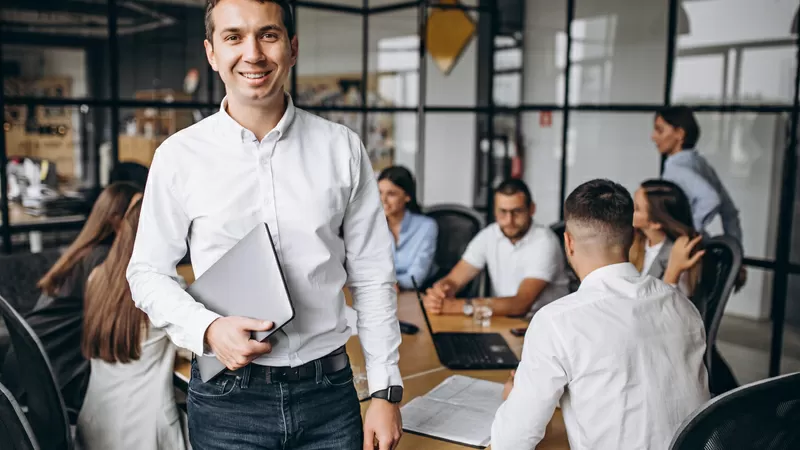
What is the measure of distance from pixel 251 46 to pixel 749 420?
109 cm

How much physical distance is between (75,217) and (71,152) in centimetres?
36

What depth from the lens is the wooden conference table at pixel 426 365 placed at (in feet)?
5.74

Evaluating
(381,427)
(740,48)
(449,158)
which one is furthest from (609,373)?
(449,158)

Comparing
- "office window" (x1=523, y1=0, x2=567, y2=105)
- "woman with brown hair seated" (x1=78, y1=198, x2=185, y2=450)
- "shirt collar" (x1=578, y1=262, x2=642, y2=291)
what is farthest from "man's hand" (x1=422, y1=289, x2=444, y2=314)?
"office window" (x1=523, y1=0, x2=567, y2=105)

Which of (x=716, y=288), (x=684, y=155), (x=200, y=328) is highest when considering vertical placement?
(x=684, y=155)

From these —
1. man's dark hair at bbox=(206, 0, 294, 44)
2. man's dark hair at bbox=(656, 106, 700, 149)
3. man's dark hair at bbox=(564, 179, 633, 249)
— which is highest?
man's dark hair at bbox=(206, 0, 294, 44)

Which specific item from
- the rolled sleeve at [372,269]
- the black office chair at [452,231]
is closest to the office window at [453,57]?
the black office chair at [452,231]

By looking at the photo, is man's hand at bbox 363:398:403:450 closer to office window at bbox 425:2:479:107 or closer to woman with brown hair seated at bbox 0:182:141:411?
woman with brown hair seated at bbox 0:182:141:411

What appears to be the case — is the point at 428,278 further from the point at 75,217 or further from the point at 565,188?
the point at 75,217

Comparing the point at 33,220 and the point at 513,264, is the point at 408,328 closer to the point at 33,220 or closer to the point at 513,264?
the point at 513,264

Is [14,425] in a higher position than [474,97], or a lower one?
lower

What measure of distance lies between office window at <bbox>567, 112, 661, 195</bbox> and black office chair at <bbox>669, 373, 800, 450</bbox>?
343 cm

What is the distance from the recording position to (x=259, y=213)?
136 cm

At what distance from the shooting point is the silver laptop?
1253 millimetres
